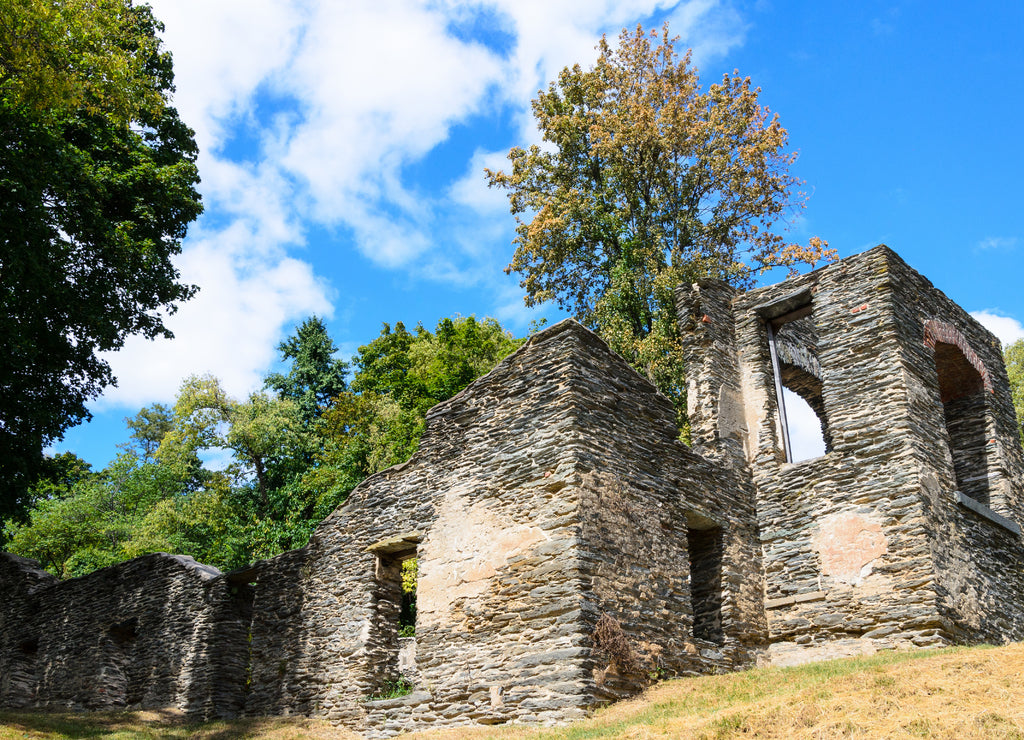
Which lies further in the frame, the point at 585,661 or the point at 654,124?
the point at 654,124

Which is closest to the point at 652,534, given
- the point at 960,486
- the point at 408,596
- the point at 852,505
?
the point at 852,505

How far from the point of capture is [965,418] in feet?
49.3

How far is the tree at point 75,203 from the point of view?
1298 centimetres

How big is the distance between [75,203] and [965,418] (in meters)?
17.6

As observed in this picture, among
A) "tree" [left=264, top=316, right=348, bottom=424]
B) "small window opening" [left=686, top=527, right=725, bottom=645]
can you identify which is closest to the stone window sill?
"small window opening" [left=686, top=527, right=725, bottom=645]

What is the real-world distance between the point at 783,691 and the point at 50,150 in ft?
48.5

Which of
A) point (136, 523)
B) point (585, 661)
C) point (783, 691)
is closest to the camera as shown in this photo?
point (783, 691)

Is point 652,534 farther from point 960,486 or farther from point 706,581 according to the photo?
point 960,486

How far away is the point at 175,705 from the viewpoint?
52.7 ft

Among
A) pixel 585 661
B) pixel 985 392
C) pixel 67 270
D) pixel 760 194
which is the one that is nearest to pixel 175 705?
pixel 67 270

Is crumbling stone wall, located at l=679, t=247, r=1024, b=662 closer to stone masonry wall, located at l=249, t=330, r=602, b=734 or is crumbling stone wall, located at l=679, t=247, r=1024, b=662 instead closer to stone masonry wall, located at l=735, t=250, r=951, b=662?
stone masonry wall, located at l=735, t=250, r=951, b=662

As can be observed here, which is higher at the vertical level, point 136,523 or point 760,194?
point 760,194

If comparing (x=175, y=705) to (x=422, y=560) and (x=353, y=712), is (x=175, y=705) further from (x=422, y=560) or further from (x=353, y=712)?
(x=422, y=560)

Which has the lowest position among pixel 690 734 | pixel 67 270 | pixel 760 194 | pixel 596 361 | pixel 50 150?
pixel 690 734
